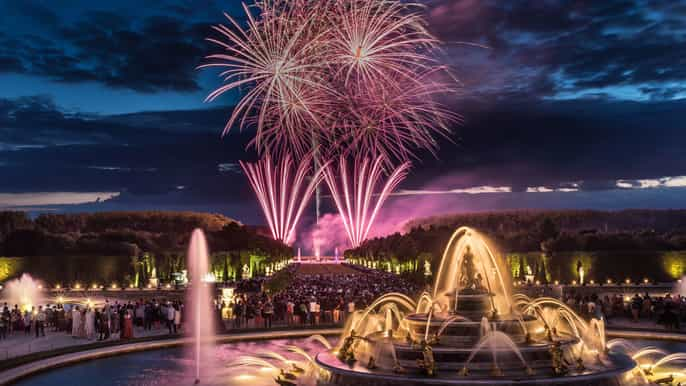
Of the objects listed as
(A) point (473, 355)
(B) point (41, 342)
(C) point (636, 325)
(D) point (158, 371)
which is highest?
(A) point (473, 355)

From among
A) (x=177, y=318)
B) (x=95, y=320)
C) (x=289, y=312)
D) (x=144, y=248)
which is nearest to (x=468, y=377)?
(x=177, y=318)

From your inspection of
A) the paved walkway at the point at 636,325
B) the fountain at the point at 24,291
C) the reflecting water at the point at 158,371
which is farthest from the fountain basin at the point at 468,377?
the fountain at the point at 24,291

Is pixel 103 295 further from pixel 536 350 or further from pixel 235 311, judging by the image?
pixel 536 350

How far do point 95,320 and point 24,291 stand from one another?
28.6 meters

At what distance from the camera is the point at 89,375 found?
21.5 metres

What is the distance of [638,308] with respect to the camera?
34.5 m

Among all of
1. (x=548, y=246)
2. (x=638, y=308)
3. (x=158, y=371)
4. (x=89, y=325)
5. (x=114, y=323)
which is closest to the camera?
(x=158, y=371)

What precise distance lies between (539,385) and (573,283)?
165ft

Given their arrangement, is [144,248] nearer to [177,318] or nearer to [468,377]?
[177,318]

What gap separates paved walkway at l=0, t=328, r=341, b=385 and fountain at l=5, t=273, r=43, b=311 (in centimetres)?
2650

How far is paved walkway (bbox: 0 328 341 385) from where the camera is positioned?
21328 millimetres

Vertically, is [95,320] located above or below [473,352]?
above

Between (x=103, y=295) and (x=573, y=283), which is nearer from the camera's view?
(x=103, y=295)

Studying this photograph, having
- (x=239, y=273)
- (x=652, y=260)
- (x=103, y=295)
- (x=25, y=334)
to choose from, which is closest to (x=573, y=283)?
(x=652, y=260)
